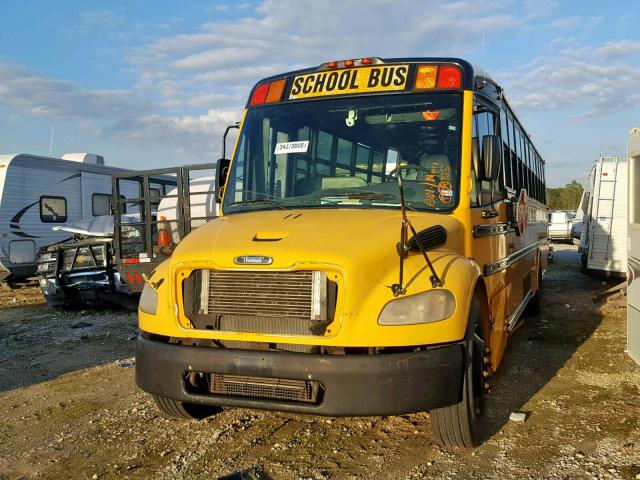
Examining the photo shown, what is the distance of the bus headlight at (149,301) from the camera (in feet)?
13.3

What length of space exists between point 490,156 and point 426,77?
862 millimetres

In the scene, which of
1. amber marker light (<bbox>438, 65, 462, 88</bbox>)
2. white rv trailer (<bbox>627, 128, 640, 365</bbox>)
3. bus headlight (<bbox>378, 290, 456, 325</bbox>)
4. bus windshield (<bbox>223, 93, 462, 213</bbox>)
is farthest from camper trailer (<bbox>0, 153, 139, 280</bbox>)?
white rv trailer (<bbox>627, 128, 640, 365</bbox>)

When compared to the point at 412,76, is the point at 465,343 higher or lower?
lower

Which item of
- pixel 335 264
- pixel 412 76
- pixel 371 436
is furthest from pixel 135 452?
pixel 412 76

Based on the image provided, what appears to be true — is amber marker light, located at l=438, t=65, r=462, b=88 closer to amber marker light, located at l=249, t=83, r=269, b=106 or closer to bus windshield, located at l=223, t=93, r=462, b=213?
bus windshield, located at l=223, t=93, r=462, b=213

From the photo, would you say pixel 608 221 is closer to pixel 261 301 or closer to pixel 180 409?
pixel 180 409

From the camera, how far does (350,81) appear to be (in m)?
4.88

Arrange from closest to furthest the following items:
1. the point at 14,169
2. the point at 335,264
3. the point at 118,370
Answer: the point at 335,264
the point at 118,370
the point at 14,169

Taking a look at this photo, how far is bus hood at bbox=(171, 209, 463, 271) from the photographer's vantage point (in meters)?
3.60

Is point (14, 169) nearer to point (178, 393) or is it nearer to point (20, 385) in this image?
point (20, 385)

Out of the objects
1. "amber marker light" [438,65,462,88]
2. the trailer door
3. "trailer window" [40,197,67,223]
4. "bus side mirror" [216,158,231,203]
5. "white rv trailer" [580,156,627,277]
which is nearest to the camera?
Result: "amber marker light" [438,65,462,88]

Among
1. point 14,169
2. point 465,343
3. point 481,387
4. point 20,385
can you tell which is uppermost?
point 14,169

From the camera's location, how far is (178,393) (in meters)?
3.82

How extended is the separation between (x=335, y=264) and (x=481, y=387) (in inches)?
63.9
